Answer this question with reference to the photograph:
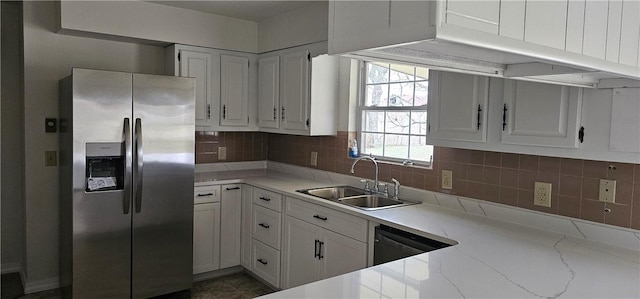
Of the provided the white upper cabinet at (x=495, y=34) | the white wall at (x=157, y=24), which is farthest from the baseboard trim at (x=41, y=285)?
the white upper cabinet at (x=495, y=34)

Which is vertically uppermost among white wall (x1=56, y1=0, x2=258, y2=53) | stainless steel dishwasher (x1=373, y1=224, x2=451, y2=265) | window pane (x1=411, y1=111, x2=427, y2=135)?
white wall (x1=56, y1=0, x2=258, y2=53)

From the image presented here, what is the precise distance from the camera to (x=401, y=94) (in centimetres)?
330

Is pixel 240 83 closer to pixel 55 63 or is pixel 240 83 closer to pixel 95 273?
pixel 55 63

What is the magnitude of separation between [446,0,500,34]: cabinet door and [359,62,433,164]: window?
1996 mm

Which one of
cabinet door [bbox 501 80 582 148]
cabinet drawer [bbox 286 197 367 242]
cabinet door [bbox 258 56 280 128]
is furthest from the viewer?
cabinet door [bbox 258 56 280 128]

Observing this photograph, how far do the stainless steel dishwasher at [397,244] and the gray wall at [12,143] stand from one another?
118 inches

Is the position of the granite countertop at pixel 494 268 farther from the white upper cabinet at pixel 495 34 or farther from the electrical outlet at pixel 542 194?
the white upper cabinet at pixel 495 34

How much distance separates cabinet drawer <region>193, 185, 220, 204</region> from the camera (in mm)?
3539

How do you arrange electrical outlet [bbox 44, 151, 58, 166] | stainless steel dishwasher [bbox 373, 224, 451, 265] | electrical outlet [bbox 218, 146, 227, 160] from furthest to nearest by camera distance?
electrical outlet [bbox 218, 146, 227, 160], electrical outlet [bbox 44, 151, 58, 166], stainless steel dishwasher [bbox 373, 224, 451, 265]

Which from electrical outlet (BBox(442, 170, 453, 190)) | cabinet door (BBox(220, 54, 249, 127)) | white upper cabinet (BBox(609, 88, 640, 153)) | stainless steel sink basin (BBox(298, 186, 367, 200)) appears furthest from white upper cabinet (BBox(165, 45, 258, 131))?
white upper cabinet (BBox(609, 88, 640, 153))

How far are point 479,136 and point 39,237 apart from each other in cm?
326

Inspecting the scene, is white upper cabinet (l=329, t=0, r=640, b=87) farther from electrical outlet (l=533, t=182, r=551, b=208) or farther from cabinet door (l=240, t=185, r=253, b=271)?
cabinet door (l=240, t=185, r=253, b=271)

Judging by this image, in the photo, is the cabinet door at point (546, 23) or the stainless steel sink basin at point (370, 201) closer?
the cabinet door at point (546, 23)

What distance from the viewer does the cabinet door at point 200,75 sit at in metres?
3.75
